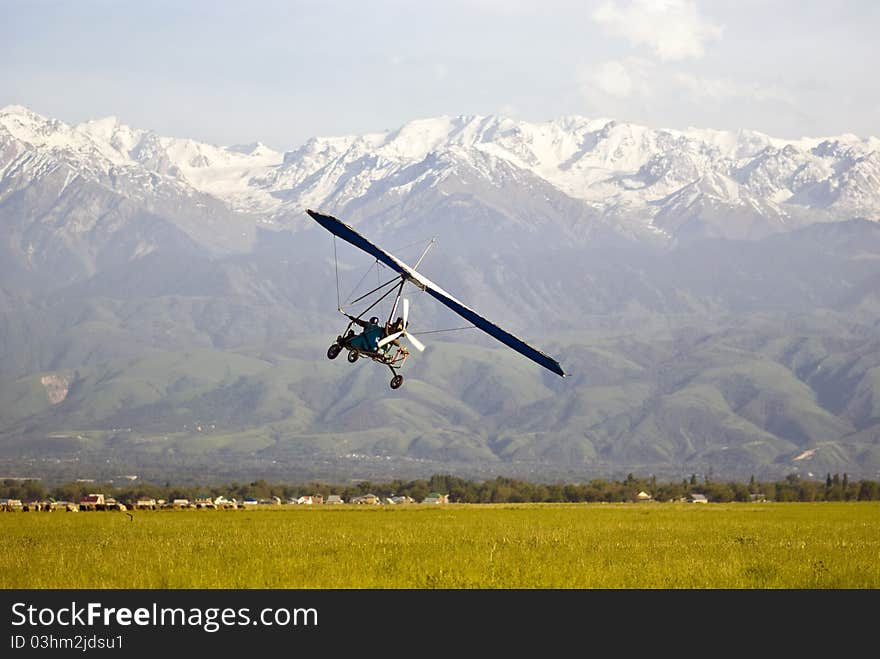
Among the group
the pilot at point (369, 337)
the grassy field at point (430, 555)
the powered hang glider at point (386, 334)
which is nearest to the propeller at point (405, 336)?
the powered hang glider at point (386, 334)

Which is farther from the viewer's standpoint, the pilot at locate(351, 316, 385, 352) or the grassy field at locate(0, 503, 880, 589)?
the pilot at locate(351, 316, 385, 352)

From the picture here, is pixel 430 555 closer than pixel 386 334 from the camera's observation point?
Yes

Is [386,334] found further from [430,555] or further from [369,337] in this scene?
[430,555]

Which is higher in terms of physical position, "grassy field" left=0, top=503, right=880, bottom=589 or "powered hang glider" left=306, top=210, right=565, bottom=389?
"powered hang glider" left=306, top=210, right=565, bottom=389

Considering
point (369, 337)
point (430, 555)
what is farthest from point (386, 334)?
point (430, 555)

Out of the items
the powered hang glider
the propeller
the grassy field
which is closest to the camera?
the grassy field

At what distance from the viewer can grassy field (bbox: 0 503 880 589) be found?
166ft

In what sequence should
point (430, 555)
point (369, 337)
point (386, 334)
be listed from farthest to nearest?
point (386, 334), point (369, 337), point (430, 555)

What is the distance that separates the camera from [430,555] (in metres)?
59.5

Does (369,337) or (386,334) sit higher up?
(386,334)

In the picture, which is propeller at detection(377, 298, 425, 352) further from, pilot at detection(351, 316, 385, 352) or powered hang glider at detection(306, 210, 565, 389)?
pilot at detection(351, 316, 385, 352)

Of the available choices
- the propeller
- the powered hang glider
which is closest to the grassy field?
the powered hang glider
